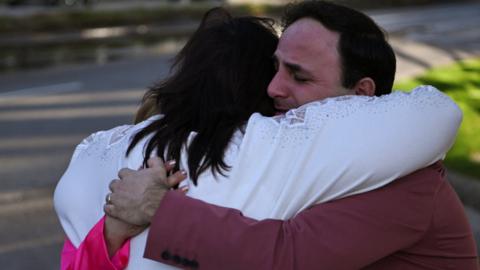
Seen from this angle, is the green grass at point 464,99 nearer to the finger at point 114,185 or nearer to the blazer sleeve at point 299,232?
the blazer sleeve at point 299,232

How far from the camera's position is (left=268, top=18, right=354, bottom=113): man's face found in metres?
→ 1.81

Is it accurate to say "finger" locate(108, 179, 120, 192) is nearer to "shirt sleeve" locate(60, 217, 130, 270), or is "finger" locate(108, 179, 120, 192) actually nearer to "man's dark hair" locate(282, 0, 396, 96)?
"shirt sleeve" locate(60, 217, 130, 270)

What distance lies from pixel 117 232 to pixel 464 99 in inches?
293

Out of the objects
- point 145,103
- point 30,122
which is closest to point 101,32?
point 30,122

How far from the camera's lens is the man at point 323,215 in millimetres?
1555

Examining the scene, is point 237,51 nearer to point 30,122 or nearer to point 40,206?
point 40,206

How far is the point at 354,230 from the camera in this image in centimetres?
156

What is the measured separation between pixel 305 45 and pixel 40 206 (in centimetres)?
455

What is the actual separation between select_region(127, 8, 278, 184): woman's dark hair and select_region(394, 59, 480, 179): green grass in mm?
4265

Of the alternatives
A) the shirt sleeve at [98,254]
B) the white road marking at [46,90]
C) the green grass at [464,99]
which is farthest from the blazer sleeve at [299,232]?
the white road marking at [46,90]

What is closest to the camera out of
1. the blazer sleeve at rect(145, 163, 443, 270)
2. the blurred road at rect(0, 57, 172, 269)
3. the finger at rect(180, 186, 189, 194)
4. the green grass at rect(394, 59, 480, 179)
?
the blazer sleeve at rect(145, 163, 443, 270)

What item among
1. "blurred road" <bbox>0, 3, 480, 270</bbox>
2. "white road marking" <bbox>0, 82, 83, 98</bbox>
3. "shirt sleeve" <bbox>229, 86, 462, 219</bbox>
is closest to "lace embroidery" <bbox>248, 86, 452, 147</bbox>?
"shirt sleeve" <bbox>229, 86, 462, 219</bbox>

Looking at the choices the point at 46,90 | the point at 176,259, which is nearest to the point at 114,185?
the point at 176,259

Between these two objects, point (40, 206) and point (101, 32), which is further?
point (101, 32)
